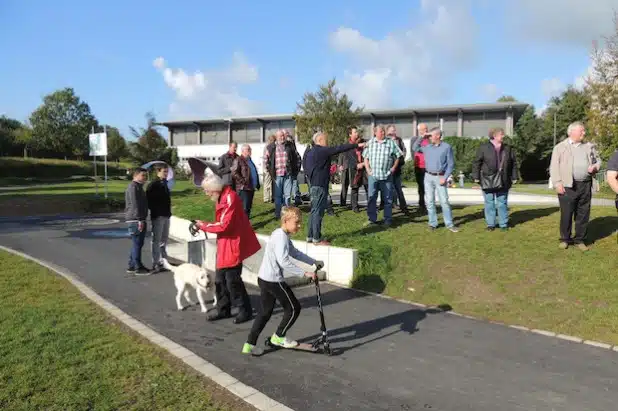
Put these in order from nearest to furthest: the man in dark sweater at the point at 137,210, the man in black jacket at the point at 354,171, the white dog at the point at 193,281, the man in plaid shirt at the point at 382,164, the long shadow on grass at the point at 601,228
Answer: the white dog at the point at 193,281
the long shadow on grass at the point at 601,228
the man in dark sweater at the point at 137,210
the man in plaid shirt at the point at 382,164
the man in black jacket at the point at 354,171

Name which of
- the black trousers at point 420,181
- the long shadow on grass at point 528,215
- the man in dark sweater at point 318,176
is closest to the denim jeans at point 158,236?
the man in dark sweater at point 318,176

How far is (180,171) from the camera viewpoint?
159ft

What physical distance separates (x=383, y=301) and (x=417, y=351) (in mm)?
1978

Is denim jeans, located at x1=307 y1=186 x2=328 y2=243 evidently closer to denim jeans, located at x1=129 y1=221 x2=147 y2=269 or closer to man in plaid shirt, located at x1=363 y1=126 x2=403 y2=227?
man in plaid shirt, located at x1=363 y1=126 x2=403 y2=227

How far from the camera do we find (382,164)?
9.70 m

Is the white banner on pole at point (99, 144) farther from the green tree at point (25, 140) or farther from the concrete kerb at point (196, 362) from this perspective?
the green tree at point (25, 140)

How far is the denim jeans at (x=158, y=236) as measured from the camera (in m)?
8.89

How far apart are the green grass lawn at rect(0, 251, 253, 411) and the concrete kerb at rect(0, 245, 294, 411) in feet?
0.28

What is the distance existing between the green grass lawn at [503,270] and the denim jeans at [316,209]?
1.58 feet

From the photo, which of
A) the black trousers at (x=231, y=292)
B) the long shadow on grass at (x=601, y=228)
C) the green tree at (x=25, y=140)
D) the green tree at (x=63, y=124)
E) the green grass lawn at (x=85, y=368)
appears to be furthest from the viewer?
the green tree at (x=63, y=124)

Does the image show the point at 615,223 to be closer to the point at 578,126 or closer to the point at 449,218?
the point at 578,126

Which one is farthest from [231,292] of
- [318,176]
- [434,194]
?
[434,194]

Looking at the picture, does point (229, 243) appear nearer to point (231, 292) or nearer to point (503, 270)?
point (231, 292)

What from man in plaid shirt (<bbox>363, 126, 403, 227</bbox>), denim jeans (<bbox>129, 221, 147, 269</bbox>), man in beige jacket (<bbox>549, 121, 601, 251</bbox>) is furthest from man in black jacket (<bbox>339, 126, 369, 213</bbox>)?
denim jeans (<bbox>129, 221, 147, 269</bbox>)
